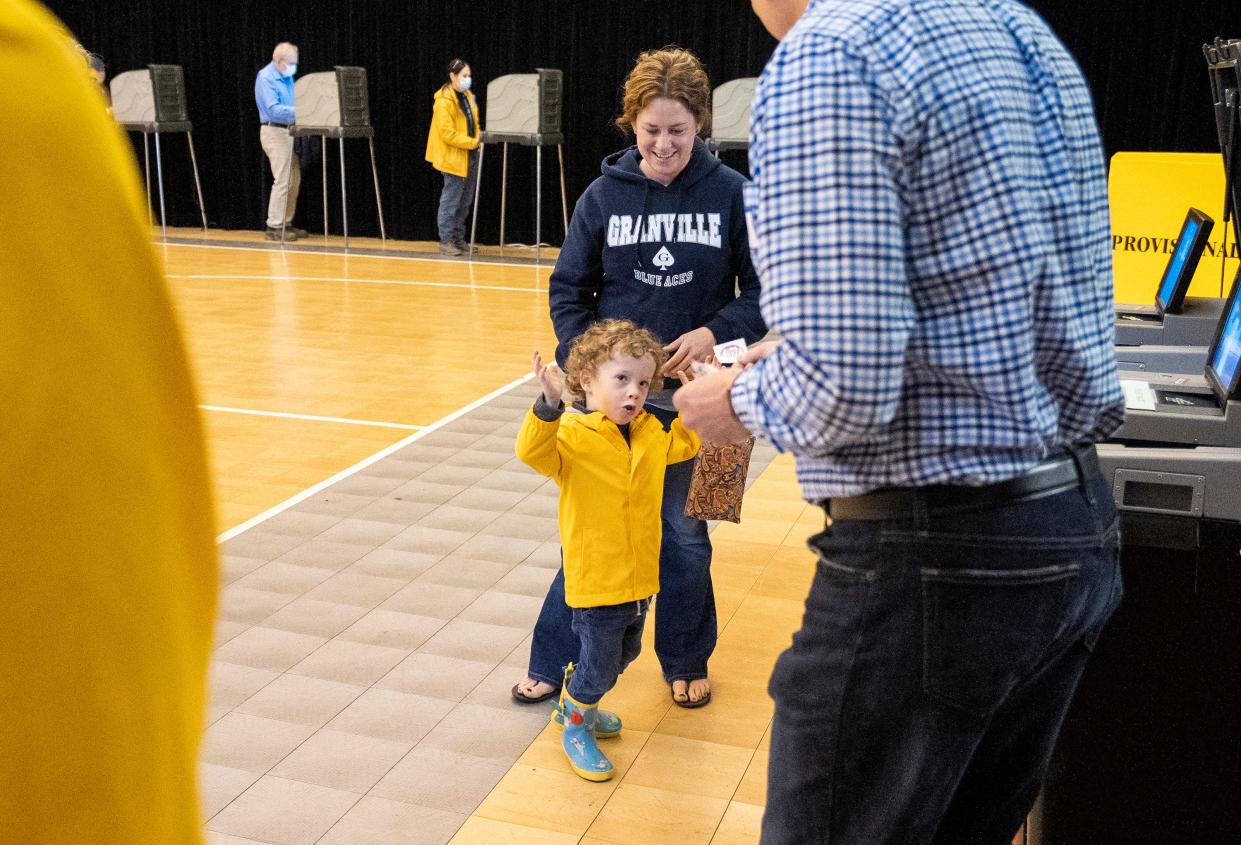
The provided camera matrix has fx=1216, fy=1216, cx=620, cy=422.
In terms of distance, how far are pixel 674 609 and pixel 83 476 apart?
269 centimetres

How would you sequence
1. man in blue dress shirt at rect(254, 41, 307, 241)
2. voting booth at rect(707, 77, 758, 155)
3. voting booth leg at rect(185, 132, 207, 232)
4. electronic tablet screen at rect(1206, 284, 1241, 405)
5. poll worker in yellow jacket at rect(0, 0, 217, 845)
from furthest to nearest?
voting booth leg at rect(185, 132, 207, 232)
man in blue dress shirt at rect(254, 41, 307, 241)
voting booth at rect(707, 77, 758, 155)
electronic tablet screen at rect(1206, 284, 1241, 405)
poll worker in yellow jacket at rect(0, 0, 217, 845)

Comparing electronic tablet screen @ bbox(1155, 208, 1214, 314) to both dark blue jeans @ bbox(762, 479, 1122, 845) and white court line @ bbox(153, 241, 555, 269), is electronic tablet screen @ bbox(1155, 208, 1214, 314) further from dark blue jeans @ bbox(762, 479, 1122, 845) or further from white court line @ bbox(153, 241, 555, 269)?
white court line @ bbox(153, 241, 555, 269)

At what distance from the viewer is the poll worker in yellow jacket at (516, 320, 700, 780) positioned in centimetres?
257

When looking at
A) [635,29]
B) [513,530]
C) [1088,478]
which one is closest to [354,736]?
[513,530]

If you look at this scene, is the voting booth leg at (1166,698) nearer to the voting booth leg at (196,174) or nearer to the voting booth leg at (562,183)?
the voting booth leg at (562,183)

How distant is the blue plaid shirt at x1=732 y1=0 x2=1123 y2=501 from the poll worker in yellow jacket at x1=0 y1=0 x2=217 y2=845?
30.1 inches

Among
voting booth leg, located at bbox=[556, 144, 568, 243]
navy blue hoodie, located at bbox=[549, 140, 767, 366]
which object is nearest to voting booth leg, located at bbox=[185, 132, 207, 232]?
voting booth leg, located at bbox=[556, 144, 568, 243]

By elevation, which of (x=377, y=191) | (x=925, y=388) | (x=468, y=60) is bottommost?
(x=377, y=191)

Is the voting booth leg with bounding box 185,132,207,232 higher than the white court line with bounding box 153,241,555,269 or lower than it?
higher

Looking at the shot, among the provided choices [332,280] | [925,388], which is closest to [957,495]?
[925,388]

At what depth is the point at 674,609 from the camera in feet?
10.2

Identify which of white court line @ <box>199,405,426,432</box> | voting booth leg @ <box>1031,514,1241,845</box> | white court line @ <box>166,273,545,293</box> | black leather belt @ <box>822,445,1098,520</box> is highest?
black leather belt @ <box>822,445,1098,520</box>

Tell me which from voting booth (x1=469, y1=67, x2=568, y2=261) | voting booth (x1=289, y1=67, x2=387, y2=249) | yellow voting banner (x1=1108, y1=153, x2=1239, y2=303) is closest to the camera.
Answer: yellow voting banner (x1=1108, y1=153, x2=1239, y2=303)

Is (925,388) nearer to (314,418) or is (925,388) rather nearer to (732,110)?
(314,418)
